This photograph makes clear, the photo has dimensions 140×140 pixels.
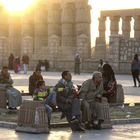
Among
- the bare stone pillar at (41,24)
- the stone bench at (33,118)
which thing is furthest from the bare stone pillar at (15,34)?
the stone bench at (33,118)

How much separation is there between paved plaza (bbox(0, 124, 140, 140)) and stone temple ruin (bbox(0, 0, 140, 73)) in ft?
108

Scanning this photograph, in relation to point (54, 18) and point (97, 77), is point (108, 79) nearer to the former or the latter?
point (97, 77)

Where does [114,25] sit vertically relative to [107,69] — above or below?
above

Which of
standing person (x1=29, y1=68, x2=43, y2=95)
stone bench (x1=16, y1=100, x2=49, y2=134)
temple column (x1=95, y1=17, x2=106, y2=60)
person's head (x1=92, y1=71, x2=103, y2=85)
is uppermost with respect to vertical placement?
temple column (x1=95, y1=17, x2=106, y2=60)

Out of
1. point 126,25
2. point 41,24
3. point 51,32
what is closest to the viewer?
point 51,32

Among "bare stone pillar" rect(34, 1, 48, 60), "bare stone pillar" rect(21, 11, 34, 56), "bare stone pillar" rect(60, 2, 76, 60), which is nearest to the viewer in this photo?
"bare stone pillar" rect(21, 11, 34, 56)

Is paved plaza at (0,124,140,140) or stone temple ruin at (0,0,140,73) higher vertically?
stone temple ruin at (0,0,140,73)

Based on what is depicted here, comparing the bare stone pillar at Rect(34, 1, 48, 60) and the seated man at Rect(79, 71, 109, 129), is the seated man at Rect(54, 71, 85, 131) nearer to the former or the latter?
the seated man at Rect(79, 71, 109, 129)

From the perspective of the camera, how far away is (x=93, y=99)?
14.0 m

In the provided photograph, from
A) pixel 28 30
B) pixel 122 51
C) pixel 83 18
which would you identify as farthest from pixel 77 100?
pixel 28 30

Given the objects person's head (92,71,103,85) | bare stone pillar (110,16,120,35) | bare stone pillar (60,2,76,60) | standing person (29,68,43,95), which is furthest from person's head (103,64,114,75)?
bare stone pillar (110,16,120,35)

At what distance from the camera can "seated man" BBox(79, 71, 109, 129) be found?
13812 millimetres

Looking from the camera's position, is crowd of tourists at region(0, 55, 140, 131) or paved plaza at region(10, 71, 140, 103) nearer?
crowd of tourists at region(0, 55, 140, 131)

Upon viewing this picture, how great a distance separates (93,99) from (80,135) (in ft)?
4.26
